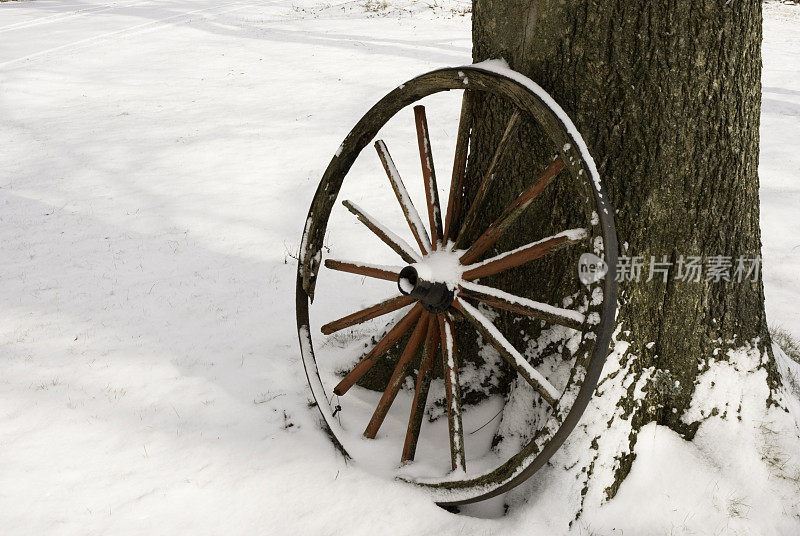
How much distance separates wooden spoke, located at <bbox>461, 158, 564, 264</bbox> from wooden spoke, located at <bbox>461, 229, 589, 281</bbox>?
49mm

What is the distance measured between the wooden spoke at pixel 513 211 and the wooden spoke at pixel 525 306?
0.39ft

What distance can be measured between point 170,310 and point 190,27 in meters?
12.9

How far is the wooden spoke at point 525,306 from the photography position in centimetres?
195

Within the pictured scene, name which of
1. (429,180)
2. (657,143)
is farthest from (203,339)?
(657,143)

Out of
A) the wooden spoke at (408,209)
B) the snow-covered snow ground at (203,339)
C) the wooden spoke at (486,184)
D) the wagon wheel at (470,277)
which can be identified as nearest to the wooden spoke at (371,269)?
the wagon wheel at (470,277)

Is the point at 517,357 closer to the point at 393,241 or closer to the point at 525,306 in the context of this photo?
→ the point at 525,306

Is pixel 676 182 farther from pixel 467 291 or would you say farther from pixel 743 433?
pixel 743 433

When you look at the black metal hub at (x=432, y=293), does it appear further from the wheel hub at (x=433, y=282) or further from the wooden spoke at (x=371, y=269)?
the wooden spoke at (x=371, y=269)

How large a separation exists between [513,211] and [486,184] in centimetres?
17

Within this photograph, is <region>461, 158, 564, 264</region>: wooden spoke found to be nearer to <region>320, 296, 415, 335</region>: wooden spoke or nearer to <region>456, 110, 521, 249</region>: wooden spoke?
<region>456, 110, 521, 249</region>: wooden spoke

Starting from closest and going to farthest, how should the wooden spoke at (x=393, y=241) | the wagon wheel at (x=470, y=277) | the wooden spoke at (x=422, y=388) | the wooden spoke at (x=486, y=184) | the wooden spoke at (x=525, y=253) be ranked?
the wagon wheel at (x=470, y=277) → the wooden spoke at (x=525, y=253) → the wooden spoke at (x=486, y=184) → the wooden spoke at (x=422, y=388) → the wooden spoke at (x=393, y=241)

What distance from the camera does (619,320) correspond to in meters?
2.20

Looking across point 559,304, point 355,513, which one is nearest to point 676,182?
point 559,304

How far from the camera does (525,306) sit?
203 centimetres
